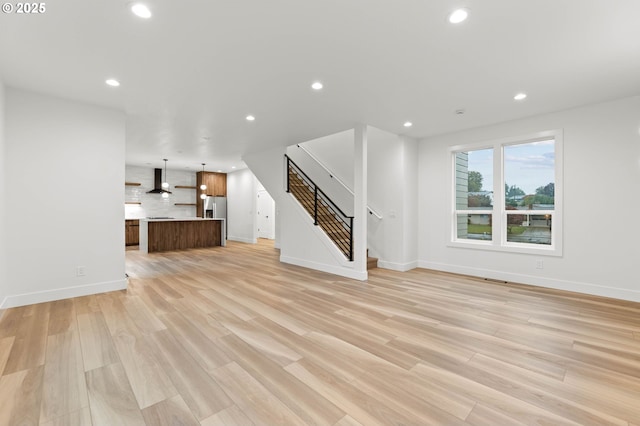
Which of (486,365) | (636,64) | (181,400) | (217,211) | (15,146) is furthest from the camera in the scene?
(217,211)

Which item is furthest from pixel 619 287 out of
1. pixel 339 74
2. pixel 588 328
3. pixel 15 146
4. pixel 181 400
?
pixel 15 146

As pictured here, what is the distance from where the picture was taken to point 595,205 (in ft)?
13.0

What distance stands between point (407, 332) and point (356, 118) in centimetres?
331

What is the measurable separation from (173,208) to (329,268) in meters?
7.92

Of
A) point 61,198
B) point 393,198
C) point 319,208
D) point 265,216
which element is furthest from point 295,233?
point 265,216

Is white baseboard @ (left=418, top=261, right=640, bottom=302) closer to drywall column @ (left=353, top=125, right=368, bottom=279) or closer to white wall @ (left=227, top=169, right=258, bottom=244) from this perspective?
drywall column @ (left=353, top=125, right=368, bottom=279)

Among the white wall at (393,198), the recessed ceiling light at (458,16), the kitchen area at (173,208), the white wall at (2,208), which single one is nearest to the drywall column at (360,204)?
the white wall at (393,198)

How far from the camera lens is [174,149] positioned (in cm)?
692

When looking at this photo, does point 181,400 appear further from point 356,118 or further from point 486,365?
point 356,118

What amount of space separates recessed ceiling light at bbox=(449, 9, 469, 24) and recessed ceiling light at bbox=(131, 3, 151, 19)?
233 cm

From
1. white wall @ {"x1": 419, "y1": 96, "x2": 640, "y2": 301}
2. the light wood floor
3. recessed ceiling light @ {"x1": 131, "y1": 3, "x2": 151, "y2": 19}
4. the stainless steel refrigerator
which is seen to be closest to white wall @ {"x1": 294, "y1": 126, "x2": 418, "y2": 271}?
white wall @ {"x1": 419, "y1": 96, "x2": 640, "y2": 301}

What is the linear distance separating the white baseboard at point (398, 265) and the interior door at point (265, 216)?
6.15 meters

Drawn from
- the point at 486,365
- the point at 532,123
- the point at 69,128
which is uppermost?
the point at 532,123

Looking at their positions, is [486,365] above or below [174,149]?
below
